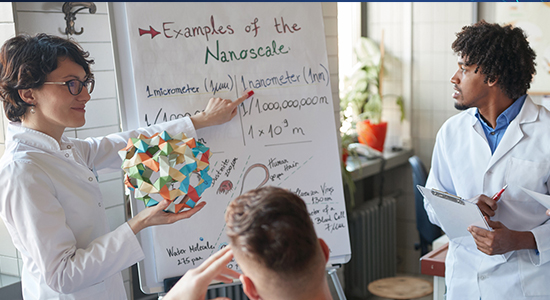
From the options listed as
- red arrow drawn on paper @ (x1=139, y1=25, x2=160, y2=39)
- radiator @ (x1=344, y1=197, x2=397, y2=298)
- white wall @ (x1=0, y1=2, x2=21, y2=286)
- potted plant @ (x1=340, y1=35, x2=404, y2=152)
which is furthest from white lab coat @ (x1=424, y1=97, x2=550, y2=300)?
potted plant @ (x1=340, y1=35, x2=404, y2=152)

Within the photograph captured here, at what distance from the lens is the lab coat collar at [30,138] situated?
142 cm

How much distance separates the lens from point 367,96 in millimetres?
3848

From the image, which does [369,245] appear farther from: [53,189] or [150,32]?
[53,189]

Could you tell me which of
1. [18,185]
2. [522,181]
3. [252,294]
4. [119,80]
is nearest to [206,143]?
[119,80]

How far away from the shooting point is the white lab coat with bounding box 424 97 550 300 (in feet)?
5.43

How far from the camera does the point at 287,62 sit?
1968mm

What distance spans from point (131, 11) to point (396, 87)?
2.68m

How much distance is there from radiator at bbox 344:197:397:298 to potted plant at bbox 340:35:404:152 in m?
0.50

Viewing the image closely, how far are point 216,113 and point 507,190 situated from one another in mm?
1046

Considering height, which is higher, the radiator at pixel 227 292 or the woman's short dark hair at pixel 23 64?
the woman's short dark hair at pixel 23 64

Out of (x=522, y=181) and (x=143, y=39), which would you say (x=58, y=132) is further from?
(x=522, y=181)

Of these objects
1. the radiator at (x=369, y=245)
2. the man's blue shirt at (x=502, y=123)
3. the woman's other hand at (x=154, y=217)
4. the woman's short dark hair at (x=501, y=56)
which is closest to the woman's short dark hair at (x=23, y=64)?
the woman's other hand at (x=154, y=217)

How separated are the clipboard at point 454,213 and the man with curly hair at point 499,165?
39mm

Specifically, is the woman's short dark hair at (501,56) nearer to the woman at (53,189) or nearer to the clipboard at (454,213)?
the clipboard at (454,213)
